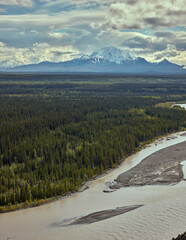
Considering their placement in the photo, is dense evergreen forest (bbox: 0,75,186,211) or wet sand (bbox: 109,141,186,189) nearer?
dense evergreen forest (bbox: 0,75,186,211)

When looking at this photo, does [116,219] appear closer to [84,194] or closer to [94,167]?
[84,194]

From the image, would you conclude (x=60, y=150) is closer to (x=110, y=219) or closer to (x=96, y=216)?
(x=96, y=216)

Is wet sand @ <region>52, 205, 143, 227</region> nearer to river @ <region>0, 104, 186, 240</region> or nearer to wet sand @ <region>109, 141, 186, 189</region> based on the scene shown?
river @ <region>0, 104, 186, 240</region>

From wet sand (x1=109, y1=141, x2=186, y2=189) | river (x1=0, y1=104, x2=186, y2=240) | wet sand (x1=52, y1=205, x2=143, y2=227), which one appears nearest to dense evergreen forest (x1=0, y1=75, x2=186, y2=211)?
Answer: river (x1=0, y1=104, x2=186, y2=240)

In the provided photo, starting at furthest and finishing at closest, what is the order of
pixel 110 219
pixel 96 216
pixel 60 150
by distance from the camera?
pixel 60 150
pixel 96 216
pixel 110 219

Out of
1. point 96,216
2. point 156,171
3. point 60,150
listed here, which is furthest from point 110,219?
point 60,150

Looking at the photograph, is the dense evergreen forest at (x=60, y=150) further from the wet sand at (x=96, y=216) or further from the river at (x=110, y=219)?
the wet sand at (x=96, y=216)
